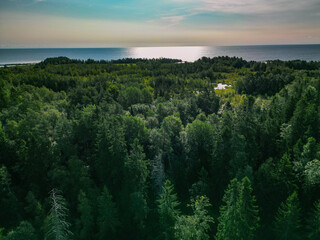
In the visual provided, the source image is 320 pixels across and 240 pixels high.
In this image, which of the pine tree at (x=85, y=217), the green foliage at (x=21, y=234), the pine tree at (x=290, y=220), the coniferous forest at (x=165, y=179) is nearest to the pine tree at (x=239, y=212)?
the coniferous forest at (x=165, y=179)

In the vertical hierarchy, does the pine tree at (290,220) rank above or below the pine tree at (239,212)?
below

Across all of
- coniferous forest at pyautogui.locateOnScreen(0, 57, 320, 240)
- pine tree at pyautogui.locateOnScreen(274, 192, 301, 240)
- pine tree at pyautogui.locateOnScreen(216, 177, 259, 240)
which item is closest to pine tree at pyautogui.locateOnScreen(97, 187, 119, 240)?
coniferous forest at pyautogui.locateOnScreen(0, 57, 320, 240)

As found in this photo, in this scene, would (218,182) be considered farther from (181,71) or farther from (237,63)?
(237,63)

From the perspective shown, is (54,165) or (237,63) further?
(237,63)

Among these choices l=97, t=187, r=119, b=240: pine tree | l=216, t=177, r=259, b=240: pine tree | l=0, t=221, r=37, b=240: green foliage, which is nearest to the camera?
l=216, t=177, r=259, b=240: pine tree

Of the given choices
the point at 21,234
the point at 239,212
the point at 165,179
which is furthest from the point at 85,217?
the point at 239,212

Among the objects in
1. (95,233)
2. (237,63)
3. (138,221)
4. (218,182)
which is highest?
(237,63)

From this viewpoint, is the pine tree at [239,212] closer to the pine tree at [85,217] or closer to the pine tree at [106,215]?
the pine tree at [106,215]

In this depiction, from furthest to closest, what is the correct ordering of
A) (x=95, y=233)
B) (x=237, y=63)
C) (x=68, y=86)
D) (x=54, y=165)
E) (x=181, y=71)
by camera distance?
(x=237, y=63), (x=181, y=71), (x=68, y=86), (x=54, y=165), (x=95, y=233)

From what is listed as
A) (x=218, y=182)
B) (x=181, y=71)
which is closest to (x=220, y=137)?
(x=218, y=182)

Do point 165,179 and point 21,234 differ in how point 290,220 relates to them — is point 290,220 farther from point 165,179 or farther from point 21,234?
point 21,234

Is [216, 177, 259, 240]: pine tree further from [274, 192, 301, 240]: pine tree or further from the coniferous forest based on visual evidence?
[274, 192, 301, 240]: pine tree
